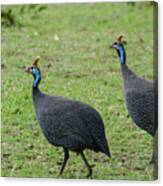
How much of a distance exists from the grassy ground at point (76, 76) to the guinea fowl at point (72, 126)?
34mm

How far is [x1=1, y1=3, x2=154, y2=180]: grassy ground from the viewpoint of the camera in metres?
4.25

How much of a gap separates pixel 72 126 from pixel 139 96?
0.39 m

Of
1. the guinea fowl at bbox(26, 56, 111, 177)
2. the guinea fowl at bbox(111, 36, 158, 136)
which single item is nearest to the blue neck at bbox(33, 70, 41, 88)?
the guinea fowl at bbox(26, 56, 111, 177)

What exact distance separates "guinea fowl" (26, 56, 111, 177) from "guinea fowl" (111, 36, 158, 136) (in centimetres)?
19

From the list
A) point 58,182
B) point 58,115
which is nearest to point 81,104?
point 58,115

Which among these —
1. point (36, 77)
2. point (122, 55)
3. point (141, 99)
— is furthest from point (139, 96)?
point (36, 77)

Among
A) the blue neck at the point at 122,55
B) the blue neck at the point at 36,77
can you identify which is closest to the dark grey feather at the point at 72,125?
the blue neck at the point at 36,77

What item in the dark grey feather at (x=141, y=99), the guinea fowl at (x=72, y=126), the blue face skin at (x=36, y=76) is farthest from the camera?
the blue face skin at (x=36, y=76)

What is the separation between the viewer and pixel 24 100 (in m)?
4.41

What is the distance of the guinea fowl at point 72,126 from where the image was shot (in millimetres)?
4273

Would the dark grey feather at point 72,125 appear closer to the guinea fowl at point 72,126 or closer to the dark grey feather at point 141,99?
the guinea fowl at point 72,126

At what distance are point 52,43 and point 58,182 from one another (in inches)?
29.9

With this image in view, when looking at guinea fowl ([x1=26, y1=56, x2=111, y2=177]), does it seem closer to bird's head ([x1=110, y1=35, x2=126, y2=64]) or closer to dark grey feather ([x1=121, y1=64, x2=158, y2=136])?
dark grey feather ([x1=121, y1=64, x2=158, y2=136])

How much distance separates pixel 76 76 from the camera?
14.3 ft
